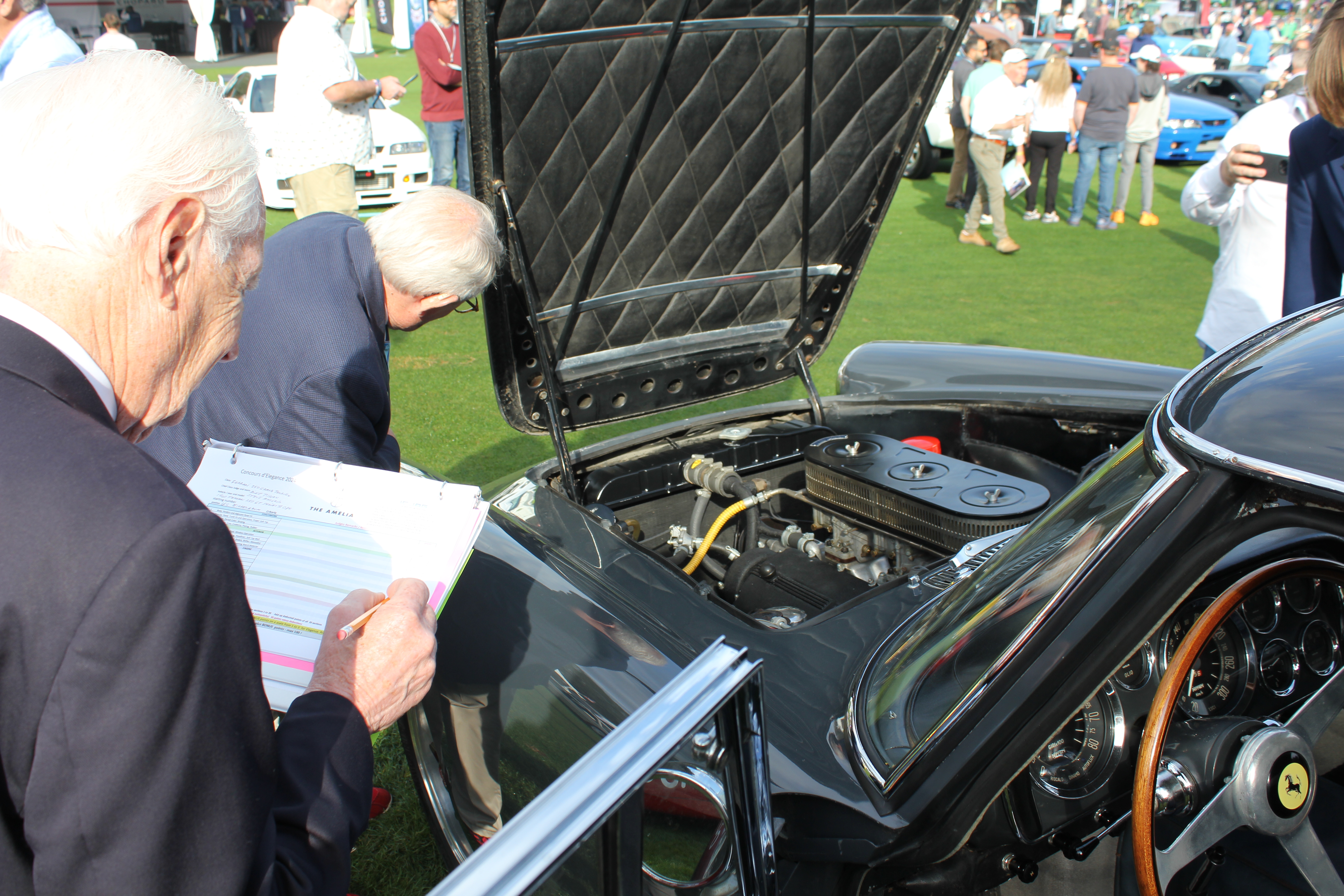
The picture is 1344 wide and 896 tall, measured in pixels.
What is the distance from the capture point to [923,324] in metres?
6.43

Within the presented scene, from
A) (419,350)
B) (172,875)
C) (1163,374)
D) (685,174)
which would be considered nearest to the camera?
(172,875)

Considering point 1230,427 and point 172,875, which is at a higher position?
point 1230,427

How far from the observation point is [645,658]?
1.51 m

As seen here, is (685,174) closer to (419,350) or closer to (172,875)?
(172,875)

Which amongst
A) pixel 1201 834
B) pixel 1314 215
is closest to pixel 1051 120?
pixel 1314 215

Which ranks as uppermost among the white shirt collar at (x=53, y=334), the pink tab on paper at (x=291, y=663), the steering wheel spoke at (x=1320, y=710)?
the white shirt collar at (x=53, y=334)

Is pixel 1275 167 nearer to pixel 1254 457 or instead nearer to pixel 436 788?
pixel 1254 457

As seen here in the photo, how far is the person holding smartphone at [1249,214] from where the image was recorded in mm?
2859

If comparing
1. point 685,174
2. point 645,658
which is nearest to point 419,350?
point 685,174

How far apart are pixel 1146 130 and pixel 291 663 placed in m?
9.94

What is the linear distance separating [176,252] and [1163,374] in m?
2.77

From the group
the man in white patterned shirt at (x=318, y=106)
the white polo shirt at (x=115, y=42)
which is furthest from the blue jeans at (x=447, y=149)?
the man in white patterned shirt at (x=318, y=106)

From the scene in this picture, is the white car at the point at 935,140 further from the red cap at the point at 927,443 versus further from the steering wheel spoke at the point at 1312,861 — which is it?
the steering wheel spoke at the point at 1312,861

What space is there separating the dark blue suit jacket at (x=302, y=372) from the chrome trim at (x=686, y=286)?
471mm
